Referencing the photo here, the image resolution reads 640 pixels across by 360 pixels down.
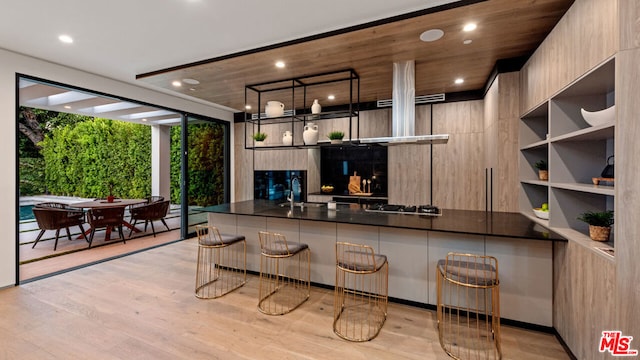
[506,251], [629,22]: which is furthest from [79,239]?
[629,22]

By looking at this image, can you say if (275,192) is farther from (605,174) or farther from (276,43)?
(605,174)

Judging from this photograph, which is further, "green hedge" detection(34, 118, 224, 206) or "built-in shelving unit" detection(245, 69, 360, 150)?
"green hedge" detection(34, 118, 224, 206)

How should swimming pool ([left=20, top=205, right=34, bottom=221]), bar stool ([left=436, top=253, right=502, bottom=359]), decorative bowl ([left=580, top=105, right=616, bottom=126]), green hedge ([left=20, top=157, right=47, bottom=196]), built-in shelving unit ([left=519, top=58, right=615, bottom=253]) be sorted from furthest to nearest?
green hedge ([left=20, top=157, right=47, bottom=196]) → swimming pool ([left=20, top=205, right=34, bottom=221]) → built-in shelving unit ([left=519, top=58, right=615, bottom=253]) → bar stool ([left=436, top=253, right=502, bottom=359]) → decorative bowl ([left=580, top=105, right=616, bottom=126])

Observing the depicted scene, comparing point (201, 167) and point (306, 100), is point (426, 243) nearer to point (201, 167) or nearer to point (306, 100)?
point (306, 100)

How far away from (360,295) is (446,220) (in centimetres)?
127

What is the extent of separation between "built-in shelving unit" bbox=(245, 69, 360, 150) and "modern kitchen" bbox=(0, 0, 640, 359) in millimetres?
53

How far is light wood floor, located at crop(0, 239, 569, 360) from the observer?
2.17 metres

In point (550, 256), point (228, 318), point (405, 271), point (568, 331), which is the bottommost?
point (228, 318)

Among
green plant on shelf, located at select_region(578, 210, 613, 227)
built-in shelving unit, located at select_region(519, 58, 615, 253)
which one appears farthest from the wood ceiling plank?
green plant on shelf, located at select_region(578, 210, 613, 227)

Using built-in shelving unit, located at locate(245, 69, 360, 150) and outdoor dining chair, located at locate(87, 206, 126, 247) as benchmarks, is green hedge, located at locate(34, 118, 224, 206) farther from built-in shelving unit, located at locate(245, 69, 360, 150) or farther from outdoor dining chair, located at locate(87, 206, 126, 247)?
built-in shelving unit, located at locate(245, 69, 360, 150)

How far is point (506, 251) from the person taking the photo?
8.21 feet

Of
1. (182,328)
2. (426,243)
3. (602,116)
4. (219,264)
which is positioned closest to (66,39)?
(219,264)

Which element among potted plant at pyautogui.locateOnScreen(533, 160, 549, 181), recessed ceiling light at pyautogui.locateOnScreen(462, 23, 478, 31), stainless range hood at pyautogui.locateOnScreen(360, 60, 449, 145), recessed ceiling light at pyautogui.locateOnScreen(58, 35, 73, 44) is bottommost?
potted plant at pyautogui.locateOnScreen(533, 160, 549, 181)

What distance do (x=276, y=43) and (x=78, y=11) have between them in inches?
71.0
